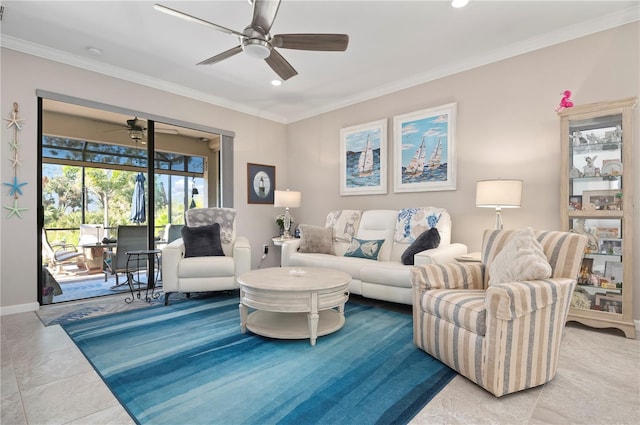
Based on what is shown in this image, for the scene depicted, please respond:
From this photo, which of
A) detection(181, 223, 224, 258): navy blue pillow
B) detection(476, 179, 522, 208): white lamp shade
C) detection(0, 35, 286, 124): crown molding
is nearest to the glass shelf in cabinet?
detection(476, 179, 522, 208): white lamp shade

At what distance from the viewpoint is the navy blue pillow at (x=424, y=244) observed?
10.3 feet

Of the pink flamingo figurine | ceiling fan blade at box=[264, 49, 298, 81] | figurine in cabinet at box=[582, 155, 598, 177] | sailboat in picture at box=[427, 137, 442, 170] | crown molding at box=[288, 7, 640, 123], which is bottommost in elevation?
figurine in cabinet at box=[582, 155, 598, 177]

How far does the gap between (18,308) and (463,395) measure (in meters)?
4.08

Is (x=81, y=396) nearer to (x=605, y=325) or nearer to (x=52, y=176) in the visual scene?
(x=52, y=176)

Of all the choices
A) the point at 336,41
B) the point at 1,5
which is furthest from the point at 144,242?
the point at 336,41

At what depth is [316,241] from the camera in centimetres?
413

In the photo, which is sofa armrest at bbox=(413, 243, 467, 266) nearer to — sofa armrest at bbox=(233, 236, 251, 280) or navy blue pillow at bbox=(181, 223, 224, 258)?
sofa armrest at bbox=(233, 236, 251, 280)

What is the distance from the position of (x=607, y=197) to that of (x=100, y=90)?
5.25 meters

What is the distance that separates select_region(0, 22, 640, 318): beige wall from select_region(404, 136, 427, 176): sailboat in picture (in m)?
0.29

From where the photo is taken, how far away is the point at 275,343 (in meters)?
2.36

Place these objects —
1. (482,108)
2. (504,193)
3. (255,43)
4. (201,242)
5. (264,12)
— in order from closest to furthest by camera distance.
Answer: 1. (264,12)
2. (255,43)
3. (504,193)
4. (482,108)
5. (201,242)

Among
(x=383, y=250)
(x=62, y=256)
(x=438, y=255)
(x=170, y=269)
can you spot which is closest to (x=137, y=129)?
(x=62, y=256)

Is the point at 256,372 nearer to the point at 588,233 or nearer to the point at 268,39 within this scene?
the point at 268,39

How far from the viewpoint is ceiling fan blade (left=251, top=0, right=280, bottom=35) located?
2.04m
